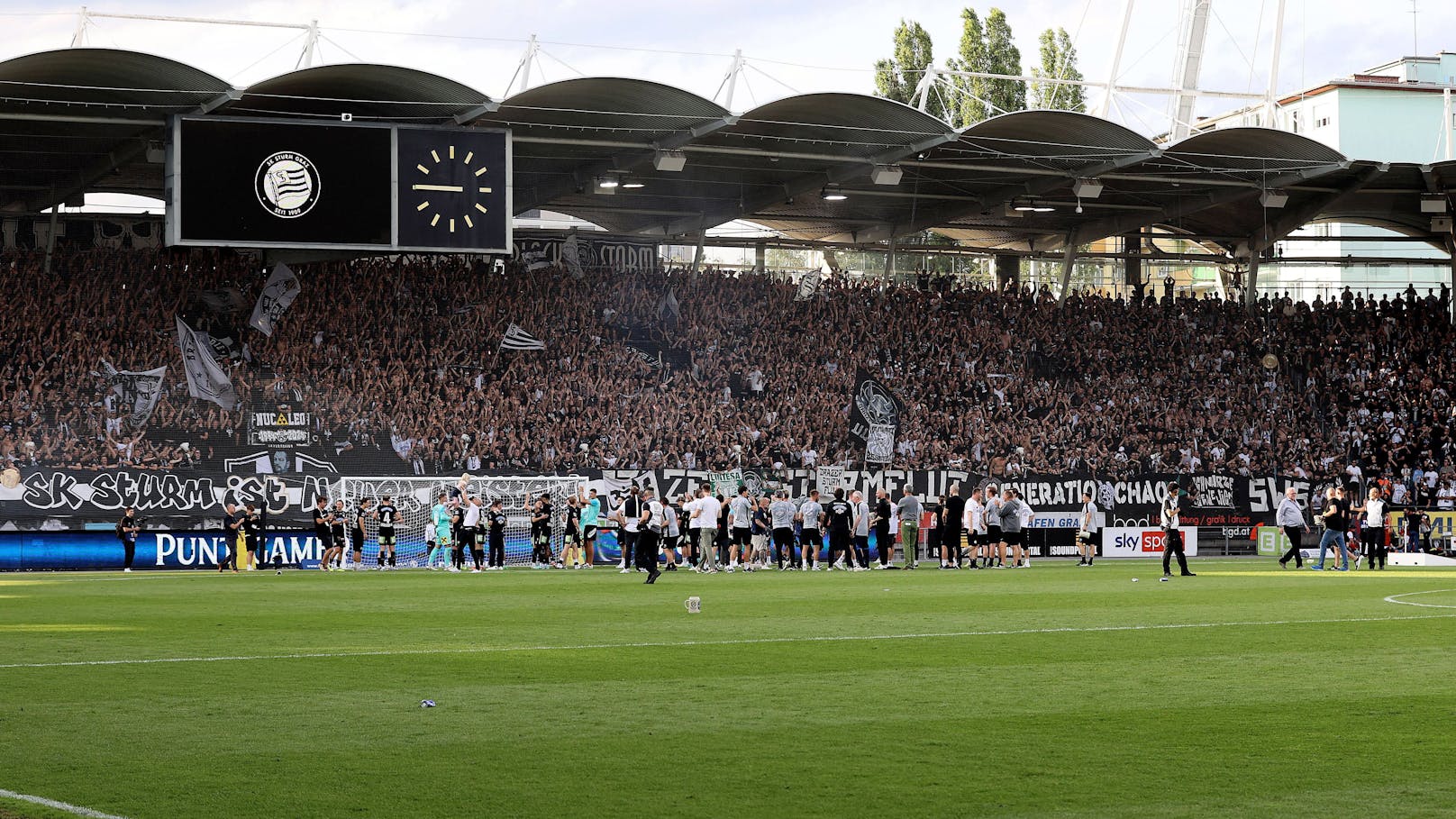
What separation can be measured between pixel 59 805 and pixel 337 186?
2763 cm

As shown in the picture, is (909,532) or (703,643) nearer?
(703,643)

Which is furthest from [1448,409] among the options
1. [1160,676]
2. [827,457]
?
[1160,676]

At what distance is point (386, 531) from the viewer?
34812mm

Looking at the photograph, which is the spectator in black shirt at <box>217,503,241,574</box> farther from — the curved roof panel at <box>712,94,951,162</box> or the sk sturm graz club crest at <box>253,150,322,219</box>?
the curved roof panel at <box>712,94,951,162</box>

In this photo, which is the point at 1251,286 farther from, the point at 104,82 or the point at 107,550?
the point at 107,550

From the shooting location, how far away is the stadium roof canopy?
34.1m

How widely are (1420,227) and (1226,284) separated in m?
6.12

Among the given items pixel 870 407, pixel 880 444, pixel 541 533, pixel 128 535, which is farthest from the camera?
pixel 870 407

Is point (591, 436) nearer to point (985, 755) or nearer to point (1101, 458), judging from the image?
point (1101, 458)

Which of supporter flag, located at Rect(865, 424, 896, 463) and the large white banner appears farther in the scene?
supporter flag, located at Rect(865, 424, 896, 463)

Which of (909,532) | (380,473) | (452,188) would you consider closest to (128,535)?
(380,473)

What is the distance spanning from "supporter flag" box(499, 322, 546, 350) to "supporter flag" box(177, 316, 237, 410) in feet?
23.7

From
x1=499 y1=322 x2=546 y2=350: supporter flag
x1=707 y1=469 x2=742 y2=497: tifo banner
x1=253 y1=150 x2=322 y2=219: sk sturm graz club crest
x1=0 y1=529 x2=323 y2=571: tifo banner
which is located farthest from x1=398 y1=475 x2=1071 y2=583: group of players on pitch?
x1=499 y1=322 x2=546 y2=350: supporter flag

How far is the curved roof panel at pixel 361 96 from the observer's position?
3306 centimetres
